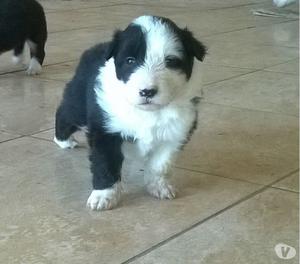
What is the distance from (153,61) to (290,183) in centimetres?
91

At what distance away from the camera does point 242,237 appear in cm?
247

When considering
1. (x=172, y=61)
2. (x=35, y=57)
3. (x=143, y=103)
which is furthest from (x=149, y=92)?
(x=35, y=57)

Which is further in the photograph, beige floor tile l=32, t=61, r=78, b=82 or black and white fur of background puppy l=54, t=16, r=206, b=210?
beige floor tile l=32, t=61, r=78, b=82

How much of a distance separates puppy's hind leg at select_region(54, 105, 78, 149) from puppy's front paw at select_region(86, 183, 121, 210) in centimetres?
58

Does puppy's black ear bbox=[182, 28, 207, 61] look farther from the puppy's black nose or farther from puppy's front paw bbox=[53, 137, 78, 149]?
puppy's front paw bbox=[53, 137, 78, 149]

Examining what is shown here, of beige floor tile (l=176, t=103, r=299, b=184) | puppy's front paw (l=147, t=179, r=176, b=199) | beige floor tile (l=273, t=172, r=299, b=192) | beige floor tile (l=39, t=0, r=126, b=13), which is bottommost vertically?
beige floor tile (l=39, t=0, r=126, b=13)

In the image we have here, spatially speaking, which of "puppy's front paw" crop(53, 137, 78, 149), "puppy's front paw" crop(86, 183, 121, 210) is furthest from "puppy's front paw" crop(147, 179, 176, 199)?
"puppy's front paw" crop(53, 137, 78, 149)

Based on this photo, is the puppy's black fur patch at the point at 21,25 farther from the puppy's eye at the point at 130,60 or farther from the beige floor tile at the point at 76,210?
the puppy's eye at the point at 130,60

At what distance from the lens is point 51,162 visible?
3.25m

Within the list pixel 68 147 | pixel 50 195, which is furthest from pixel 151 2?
pixel 50 195

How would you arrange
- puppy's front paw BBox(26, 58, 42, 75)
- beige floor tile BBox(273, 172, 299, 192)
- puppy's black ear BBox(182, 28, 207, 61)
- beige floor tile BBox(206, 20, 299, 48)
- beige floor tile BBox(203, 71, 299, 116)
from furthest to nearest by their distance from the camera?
beige floor tile BBox(206, 20, 299, 48), puppy's front paw BBox(26, 58, 42, 75), beige floor tile BBox(203, 71, 299, 116), beige floor tile BBox(273, 172, 299, 192), puppy's black ear BBox(182, 28, 207, 61)

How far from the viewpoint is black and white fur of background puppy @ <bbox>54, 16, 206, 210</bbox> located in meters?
2.56

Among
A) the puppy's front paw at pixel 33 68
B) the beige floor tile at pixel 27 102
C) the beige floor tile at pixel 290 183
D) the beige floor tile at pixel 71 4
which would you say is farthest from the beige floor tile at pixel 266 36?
the beige floor tile at pixel 290 183

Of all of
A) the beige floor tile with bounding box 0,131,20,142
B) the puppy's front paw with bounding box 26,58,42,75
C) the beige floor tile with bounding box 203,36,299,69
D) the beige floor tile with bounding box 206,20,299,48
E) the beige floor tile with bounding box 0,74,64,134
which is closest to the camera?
the beige floor tile with bounding box 0,131,20,142
